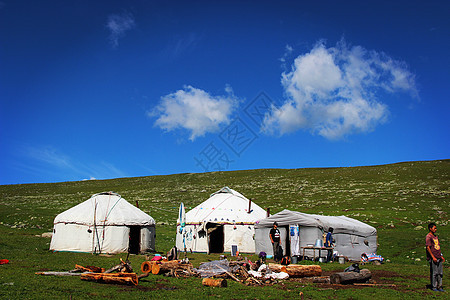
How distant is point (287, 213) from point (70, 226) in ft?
48.5

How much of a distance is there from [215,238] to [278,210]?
1963 centimetres

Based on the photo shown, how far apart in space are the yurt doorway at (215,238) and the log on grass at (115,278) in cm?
1456

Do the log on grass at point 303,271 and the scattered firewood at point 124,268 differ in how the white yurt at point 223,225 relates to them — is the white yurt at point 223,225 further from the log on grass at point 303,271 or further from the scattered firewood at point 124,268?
the log on grass at point 303,271

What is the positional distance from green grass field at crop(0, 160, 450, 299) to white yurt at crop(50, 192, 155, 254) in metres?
1.32

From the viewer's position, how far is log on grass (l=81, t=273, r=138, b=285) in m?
11.6

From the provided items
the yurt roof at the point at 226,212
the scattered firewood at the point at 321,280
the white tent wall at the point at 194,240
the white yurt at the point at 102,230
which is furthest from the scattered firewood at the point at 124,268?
the white tent wall at the point at 194,240

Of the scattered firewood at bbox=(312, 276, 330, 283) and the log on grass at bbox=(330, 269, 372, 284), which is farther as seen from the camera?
the scattered firewood at bbox=(312, 276, 330, 283)

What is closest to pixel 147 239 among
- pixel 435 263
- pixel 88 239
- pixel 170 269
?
pixel 88 239

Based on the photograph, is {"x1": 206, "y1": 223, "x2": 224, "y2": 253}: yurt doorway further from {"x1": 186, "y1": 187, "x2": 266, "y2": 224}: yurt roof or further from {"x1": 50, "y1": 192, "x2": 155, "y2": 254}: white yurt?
{"x1": 50, "y1": 192, "x2": 155, "y2": 254}: white yurt

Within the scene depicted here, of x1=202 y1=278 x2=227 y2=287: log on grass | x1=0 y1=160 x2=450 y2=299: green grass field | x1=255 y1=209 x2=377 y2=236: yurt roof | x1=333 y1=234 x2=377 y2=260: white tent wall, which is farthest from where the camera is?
x1=333 y1=234 x2=377 y2=260: white tent wall

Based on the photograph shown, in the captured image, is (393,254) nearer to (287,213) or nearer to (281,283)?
(287,213)

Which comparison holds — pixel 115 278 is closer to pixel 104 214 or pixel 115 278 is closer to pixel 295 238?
pixel 295 238

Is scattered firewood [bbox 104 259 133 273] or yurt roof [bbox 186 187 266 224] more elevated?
yurt roof [bbox 186 187 266 224]

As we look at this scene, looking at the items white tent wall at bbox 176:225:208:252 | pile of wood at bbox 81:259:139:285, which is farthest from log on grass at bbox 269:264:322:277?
white tent wall at bbox 176:225:208:252
